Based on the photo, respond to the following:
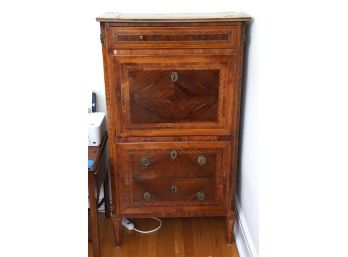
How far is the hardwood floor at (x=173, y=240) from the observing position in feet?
5.93

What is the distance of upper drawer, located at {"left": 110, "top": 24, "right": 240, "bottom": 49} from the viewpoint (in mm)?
1472

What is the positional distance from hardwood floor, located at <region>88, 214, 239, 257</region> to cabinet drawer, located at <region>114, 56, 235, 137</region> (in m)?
0.65

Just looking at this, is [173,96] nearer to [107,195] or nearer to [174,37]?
[174,37]

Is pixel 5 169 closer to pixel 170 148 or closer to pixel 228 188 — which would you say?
pixel 170 148

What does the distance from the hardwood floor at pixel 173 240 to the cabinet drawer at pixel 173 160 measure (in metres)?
0.43

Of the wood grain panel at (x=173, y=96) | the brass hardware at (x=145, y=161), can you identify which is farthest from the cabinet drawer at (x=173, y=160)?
the wood grain panel at (x=173, y=96)

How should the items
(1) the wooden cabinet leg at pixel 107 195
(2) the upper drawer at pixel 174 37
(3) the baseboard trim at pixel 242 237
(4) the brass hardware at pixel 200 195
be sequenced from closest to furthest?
1. (2) the upper drawer at pixel 174 37
2. (3) the baseboard trim at pixel 242 237
3. (4) the brass hardware at pixel 200 195
4. (1) the wooden cabinet leg at pixel 107 195

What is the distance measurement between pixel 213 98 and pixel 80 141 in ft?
3.08

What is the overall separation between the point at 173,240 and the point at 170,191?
357 mm

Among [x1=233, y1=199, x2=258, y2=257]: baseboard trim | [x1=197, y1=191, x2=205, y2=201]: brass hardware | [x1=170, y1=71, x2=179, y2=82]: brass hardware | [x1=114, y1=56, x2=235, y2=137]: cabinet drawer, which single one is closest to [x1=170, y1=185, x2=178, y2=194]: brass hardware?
[x1=197, y1=191, x2=205, y2=201]: brass hardware

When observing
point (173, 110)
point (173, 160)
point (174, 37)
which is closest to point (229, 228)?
point (173, 160)

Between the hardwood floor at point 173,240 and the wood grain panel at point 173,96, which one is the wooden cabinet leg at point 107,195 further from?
the wood grain panel at point 173,96

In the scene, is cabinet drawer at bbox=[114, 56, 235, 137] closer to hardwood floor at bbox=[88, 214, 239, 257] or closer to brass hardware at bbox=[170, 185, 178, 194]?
brass hardware at bbox=[170, 185, 178, 194]

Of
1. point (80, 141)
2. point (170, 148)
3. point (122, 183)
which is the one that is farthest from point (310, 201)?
point (122, 183)
